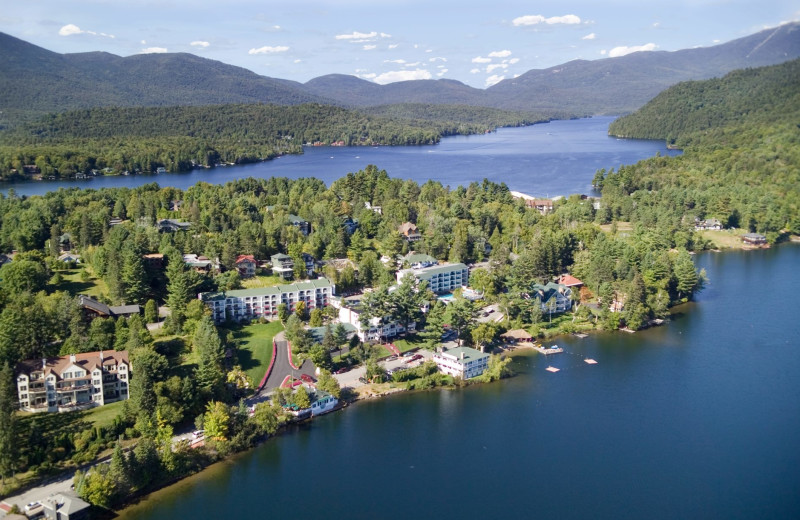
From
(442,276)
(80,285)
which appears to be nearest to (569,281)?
(442,276)

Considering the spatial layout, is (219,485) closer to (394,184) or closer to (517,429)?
(517,429)

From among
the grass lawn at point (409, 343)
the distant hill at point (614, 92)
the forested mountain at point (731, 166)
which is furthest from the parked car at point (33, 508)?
the distant hill at point (614, 92)

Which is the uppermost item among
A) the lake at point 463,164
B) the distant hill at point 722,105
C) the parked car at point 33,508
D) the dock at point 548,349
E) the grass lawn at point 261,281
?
the distant hill at point 722,105

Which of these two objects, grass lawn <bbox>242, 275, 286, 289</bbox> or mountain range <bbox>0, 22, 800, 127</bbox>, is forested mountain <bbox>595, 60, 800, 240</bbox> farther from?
mountain range <bbox>0, 22, 800, 127</bbox>

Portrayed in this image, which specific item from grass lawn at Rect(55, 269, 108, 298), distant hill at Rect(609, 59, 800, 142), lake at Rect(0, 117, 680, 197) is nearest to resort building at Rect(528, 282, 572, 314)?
grass lawn at Rect(55, 269, 108, 298)

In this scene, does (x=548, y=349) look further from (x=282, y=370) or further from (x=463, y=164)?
(x=463, y=164)

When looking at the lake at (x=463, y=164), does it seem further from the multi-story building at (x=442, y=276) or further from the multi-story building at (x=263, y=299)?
the multi-story building at (x=263, y=299)
